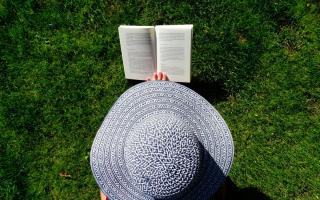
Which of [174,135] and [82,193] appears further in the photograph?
[82,193]

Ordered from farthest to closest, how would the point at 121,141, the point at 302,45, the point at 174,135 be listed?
the point at 302,45 → the point at 121,141 → the point at 174,135

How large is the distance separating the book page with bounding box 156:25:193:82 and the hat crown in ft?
4.57

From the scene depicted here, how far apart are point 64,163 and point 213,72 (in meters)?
1.68

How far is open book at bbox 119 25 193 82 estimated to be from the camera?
13.0 ft

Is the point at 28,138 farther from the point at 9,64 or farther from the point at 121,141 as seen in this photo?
the point at 121,141

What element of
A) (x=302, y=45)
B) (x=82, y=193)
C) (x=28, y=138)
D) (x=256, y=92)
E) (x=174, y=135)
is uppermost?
(x=174, y=135)

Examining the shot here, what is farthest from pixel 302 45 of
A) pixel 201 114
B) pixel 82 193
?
pixel 82 193

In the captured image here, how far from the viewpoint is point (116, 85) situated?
14.6ft

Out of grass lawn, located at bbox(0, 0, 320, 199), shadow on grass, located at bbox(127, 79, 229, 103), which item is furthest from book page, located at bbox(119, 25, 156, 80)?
shadow on grass, located at bbox(127, 79, 229, 103)

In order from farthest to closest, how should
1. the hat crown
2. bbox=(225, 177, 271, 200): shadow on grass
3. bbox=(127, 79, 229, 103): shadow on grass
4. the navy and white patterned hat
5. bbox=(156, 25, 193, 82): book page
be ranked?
bbox=(127, 79, 229, 103): shadow on grass, bbox=(225, 177, 271, 200): shadow on grass, bbox=(156, 25, 193, 82): book page, the navy and white patterned hat, the hat crown

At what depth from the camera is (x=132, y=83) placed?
4.46 metres

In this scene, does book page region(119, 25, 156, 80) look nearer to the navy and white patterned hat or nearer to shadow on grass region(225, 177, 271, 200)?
the navy and white patterned hat

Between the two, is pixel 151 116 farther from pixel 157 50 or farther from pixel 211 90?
pixel 211 90

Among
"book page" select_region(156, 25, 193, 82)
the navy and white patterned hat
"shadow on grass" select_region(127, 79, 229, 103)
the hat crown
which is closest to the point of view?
the hat crown
